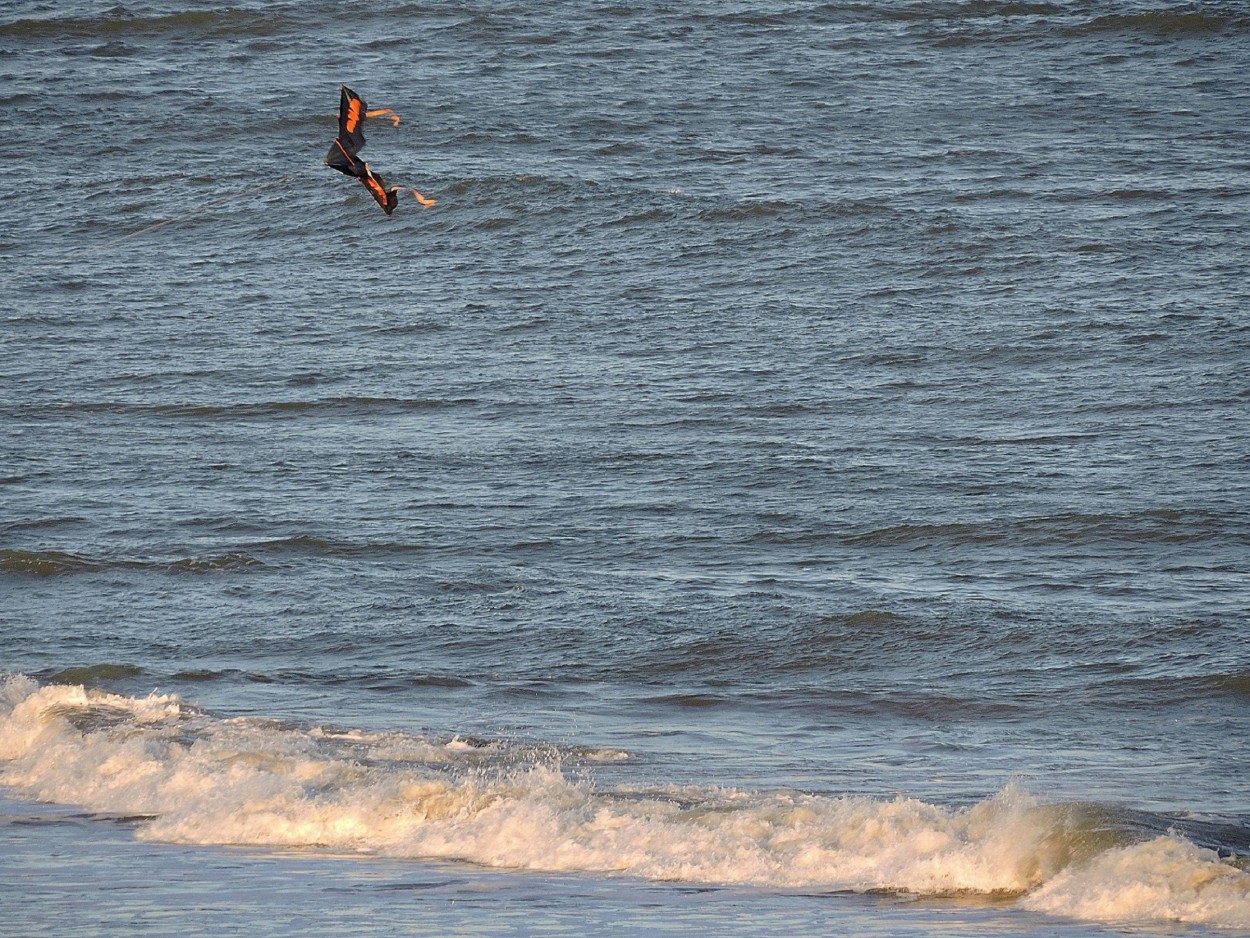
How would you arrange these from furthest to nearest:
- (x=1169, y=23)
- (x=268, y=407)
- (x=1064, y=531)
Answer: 1. (x=1169, y=23)
2. (x=268, y=407)
3. (x=1064, y=531)

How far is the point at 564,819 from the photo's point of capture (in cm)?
961

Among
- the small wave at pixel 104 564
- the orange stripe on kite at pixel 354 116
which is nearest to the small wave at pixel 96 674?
the small wave at pixel 104 564

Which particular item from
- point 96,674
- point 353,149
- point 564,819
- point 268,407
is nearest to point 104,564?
point 96,674

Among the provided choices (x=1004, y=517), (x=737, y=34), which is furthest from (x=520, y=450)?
(x=737, y=34)

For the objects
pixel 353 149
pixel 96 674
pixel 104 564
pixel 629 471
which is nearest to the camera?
pixel 353 149

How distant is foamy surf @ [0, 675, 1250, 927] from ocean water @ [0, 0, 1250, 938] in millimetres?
35

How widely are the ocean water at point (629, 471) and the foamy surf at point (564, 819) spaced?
35 mm

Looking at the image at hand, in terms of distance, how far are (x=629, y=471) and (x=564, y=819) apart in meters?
7.95

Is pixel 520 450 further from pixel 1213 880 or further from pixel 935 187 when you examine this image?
pixel 1213 880

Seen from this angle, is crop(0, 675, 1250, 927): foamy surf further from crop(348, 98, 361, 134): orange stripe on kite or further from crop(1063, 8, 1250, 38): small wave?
crop(1063, 8, 1250, 38): small wave

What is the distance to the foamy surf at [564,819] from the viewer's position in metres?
8.62

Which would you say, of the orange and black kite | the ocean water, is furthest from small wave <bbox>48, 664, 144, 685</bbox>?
the orange and black kite

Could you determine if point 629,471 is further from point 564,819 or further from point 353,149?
point 353,149

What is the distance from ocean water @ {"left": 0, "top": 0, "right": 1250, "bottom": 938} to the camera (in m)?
9.27
